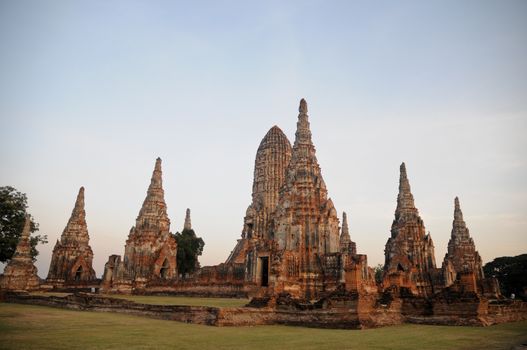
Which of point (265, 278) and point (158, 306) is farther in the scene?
point (265, 278)

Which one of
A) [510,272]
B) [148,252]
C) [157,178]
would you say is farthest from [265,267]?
[510,272]

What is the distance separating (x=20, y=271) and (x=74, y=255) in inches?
536

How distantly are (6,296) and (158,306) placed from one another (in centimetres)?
1225

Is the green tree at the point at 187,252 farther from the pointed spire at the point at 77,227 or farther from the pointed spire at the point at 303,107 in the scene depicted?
the pointed spire at the point at 303,107

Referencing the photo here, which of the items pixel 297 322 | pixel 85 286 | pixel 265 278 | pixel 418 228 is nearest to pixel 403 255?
pixel 418 228

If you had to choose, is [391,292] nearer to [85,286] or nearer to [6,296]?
[6,296]

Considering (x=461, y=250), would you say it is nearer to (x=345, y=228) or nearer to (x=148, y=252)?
(x=345, y=228)

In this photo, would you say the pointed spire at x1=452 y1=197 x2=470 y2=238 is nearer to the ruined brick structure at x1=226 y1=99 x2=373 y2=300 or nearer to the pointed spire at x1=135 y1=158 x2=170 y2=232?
the ruined brick structure at x1=226 y1=99 x2=373 y2=300

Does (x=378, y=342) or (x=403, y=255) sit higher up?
(x=403, y=255)

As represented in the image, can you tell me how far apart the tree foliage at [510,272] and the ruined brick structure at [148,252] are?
43.5 metres

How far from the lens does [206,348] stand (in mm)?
8195

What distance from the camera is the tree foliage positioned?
5419 centimetres

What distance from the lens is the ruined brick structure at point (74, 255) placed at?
125ft

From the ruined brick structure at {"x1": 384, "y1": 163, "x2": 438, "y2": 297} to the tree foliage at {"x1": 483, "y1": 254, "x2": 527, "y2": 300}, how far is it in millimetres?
23692
